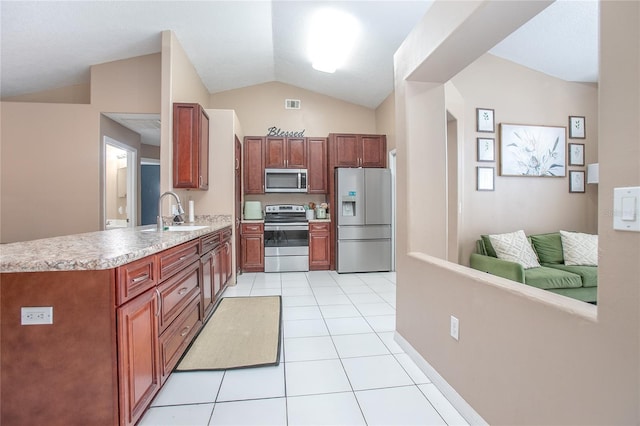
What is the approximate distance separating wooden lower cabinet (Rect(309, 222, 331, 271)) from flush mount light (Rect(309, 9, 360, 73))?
2.43 m

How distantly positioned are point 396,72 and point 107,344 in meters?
2.50

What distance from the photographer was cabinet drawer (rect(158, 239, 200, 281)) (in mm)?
1656

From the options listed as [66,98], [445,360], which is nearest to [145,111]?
[66,98]

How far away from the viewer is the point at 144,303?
1405 mm

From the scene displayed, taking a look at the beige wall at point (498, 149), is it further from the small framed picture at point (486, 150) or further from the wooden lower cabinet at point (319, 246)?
the wooden lower cabinet at point (319, 246)

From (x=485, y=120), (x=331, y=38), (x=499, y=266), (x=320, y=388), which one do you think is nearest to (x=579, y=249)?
(x=499, y=266)

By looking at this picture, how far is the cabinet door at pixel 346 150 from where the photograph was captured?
4.82 m

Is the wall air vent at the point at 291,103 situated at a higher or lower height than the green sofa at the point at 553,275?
higher

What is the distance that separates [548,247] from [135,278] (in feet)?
13.2

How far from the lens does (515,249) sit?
3088 mm

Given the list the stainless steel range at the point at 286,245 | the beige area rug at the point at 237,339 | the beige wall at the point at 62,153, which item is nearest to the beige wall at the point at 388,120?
the stainless steel range at the point at 286,245

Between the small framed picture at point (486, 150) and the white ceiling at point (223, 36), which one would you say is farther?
the small framed picture at point (486, 150)

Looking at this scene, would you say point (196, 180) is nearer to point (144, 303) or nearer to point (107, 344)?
point (144, 303)

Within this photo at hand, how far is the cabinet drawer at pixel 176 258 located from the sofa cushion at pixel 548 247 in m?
3.69
